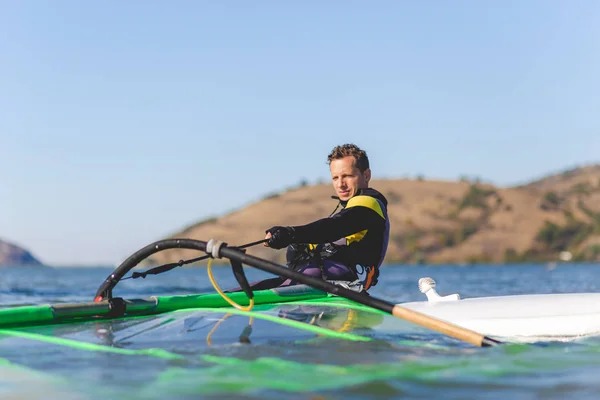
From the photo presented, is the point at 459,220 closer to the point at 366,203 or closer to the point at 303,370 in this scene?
the point at 366,203

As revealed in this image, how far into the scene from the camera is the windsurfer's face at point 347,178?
6617 millimetres

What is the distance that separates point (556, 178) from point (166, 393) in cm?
14333

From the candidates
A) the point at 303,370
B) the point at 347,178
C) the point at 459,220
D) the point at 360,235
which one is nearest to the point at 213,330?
the point at 303,370

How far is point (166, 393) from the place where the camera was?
3.68 metres

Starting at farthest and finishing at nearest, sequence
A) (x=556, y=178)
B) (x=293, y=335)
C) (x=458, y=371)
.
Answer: (x=556, y=178) < (x=293, y=335) < (x=458, y=371)

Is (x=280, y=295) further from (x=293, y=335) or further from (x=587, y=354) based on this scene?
(x=587, y=354)

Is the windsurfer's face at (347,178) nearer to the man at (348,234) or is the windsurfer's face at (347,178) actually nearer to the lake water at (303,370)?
the man at (348,234)

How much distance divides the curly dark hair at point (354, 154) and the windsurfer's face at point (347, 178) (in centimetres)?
3

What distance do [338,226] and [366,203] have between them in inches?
16.7

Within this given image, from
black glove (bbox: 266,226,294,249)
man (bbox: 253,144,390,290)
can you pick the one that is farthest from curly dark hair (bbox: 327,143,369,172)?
black glove (bbox: 266,226,294,249)

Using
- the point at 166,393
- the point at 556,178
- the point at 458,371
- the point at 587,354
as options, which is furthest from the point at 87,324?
the point at 556,178

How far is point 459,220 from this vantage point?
117 meters

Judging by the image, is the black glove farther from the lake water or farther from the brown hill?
the brown hill

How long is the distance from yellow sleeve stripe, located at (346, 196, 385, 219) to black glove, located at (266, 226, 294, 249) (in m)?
0.78
